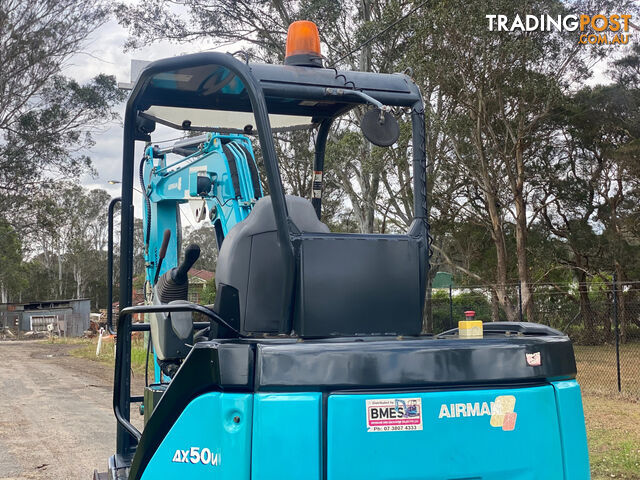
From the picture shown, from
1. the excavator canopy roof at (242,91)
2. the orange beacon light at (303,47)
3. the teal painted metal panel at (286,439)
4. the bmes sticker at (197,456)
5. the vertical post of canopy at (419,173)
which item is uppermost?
the orange beacon light at (303,47)

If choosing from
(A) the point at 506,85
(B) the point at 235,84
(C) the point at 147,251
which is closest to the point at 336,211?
(A) the point at 506,85

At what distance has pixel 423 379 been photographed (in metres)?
2.77

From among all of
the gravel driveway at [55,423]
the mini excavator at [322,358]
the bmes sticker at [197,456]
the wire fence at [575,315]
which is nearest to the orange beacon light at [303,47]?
the mini excavator at [322,358]

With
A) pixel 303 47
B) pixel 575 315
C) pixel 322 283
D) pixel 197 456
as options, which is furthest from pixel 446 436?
pixel 575 315

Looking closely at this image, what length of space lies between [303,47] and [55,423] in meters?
8.75

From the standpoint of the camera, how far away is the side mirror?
3252 millimetres

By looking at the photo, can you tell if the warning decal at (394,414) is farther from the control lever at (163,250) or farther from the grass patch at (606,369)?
the grass patch at (606,369)

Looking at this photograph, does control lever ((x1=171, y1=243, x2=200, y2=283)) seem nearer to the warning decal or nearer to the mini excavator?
the mini excavator

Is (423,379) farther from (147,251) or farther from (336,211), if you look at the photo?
(336,211)

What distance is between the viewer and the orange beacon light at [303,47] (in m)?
3.57

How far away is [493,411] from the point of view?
2805 millimetres

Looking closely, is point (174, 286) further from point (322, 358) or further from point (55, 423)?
point (55, 423)

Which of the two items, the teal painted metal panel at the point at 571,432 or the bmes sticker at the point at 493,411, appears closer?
the bmes sticker at the point at 493,411

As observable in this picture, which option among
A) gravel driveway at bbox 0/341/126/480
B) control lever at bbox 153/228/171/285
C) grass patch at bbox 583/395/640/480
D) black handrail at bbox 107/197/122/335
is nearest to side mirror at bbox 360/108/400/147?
black handrail at bbox 107/197/122/335
